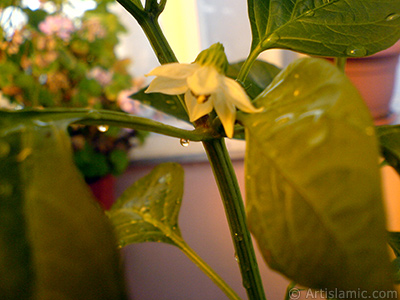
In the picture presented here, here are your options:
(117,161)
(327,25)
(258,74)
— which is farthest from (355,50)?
(117,161)

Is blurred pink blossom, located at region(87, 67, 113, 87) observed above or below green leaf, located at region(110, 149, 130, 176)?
above

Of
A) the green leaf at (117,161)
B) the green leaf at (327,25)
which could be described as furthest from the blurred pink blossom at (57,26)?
the green leaf at (327,25)

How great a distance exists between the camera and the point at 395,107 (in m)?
0.65

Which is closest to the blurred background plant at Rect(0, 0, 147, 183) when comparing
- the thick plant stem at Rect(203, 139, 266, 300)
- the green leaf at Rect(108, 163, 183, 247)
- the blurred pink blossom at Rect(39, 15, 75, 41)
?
the blurred pink blossom at Rect(39, 15, 75, 41)

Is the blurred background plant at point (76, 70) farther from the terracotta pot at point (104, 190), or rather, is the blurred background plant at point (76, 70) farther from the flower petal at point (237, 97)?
the flower petal at point (237, 97)

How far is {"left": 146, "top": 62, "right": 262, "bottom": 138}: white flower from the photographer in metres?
0.15

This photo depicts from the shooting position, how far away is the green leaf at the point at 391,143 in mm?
162

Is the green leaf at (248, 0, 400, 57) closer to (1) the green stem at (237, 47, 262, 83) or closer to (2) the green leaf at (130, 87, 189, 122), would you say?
(1) the green stem at (237, 47, 262, 83)

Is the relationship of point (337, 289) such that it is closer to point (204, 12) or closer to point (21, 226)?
point (21, 226)

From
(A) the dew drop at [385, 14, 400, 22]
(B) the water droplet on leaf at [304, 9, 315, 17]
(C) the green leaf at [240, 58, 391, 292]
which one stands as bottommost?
(C) the green leaf at [240, 58, 391, 292]

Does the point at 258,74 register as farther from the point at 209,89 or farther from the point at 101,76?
the point at 101,76

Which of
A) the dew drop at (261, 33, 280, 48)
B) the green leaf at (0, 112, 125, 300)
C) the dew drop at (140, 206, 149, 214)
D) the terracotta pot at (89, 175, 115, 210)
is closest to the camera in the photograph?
the green leaf at (0, 112, 125, 300)

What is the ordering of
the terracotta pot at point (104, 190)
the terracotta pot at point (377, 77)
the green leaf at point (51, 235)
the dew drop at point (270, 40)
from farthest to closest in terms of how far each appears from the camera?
1. the terracotta pot at point (104, 190)
2. the terracotta pot at point (377, 77)
3. the dew drop at point (270, 40)
4. the green leaf at point (51, 235)

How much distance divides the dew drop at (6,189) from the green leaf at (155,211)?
191 mm
